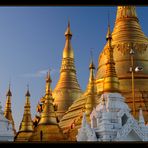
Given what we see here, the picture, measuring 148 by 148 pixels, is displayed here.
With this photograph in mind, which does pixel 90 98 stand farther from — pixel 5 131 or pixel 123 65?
pixel 5 131

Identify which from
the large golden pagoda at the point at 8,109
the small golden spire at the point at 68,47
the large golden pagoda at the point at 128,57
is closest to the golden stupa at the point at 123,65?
the large golden pagoda at the point at 128,57

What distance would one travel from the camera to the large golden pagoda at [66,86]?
67.3ft

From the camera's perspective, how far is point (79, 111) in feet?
55.7

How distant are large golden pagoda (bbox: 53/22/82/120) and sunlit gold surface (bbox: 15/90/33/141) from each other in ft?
8.01

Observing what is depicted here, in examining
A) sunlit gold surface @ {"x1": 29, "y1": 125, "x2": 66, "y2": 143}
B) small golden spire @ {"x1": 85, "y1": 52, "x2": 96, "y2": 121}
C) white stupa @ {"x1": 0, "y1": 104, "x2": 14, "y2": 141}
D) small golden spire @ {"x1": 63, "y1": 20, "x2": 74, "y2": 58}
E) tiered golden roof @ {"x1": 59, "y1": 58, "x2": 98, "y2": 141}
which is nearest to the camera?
white stupa @ {"x1": 0, "y1": 104, "x2": 14, "y2": 141}

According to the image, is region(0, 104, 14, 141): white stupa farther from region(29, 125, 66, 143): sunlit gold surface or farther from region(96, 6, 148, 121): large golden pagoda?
region(96, 6, 148, 121): large golden pagoda

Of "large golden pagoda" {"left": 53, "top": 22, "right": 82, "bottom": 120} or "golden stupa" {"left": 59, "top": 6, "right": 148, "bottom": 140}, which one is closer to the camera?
"golden stupa" {"left": 59, "top": 6, "right": 148, "bottom": 140}

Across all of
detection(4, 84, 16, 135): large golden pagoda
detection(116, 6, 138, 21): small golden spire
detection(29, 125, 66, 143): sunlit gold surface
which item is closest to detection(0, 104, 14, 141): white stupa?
detection(29, 125, 66, 143): sunlit gold surface

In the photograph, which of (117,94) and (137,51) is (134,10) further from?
(117,94)

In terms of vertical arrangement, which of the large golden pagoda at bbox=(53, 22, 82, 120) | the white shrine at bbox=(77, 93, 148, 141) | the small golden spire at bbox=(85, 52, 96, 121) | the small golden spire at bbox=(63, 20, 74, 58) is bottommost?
the white shrine at bbox=(77, 93, 148, 141)

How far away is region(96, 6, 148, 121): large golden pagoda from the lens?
15828mm

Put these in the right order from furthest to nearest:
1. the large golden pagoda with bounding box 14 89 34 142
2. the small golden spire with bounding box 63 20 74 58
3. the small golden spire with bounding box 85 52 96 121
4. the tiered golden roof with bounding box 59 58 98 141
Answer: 1. the small golden spire with bounding box 63 20 74 58
2. the large golden pagoda with bounding box 14 89 34 142
3. the tiered golden roof with bounding box 59 58 98 141
4. the small golden spire with bounding box 85 52 96 121

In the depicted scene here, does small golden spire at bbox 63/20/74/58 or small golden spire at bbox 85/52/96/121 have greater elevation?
small golden spire at bbox 63/20/74/58
